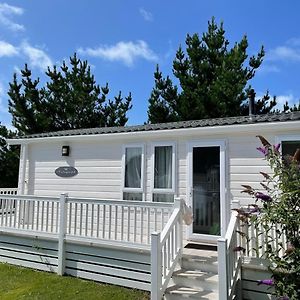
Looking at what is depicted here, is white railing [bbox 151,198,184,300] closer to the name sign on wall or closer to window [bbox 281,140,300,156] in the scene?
window [bbox 281,140,300,156]

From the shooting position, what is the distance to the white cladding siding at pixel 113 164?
6.10 meters

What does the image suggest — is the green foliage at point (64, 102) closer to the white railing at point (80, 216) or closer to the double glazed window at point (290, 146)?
the white railing at point (80, 216)

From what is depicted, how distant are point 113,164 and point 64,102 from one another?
1133cm

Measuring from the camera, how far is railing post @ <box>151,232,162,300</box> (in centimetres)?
449

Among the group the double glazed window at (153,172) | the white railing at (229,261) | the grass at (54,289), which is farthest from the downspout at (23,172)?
the white railing at (229,261)

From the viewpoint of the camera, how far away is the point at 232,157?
6246 millimetres

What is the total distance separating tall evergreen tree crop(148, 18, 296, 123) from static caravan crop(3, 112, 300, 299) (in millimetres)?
7129

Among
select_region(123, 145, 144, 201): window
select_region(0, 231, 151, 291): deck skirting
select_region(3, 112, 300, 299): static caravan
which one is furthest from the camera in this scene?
select_region(123, 145, 144, 201): window

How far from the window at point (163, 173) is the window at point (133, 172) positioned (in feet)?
1.10

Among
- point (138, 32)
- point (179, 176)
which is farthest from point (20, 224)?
point (138, 32)

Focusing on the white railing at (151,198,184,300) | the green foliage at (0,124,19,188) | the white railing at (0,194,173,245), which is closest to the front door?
the white railing at (0,194,173,245)

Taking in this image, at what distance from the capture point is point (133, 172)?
7.30m

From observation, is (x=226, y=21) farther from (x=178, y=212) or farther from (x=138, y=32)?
(x=178, y=212)

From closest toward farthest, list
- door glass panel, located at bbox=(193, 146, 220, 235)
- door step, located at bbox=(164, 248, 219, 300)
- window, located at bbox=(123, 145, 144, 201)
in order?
door step, located at bbox=(164, 248, 219, 300), door glass panel, located at bbox=(193, 146, 220, 235), window, located at bbox=(123, 145, 144, 201)
